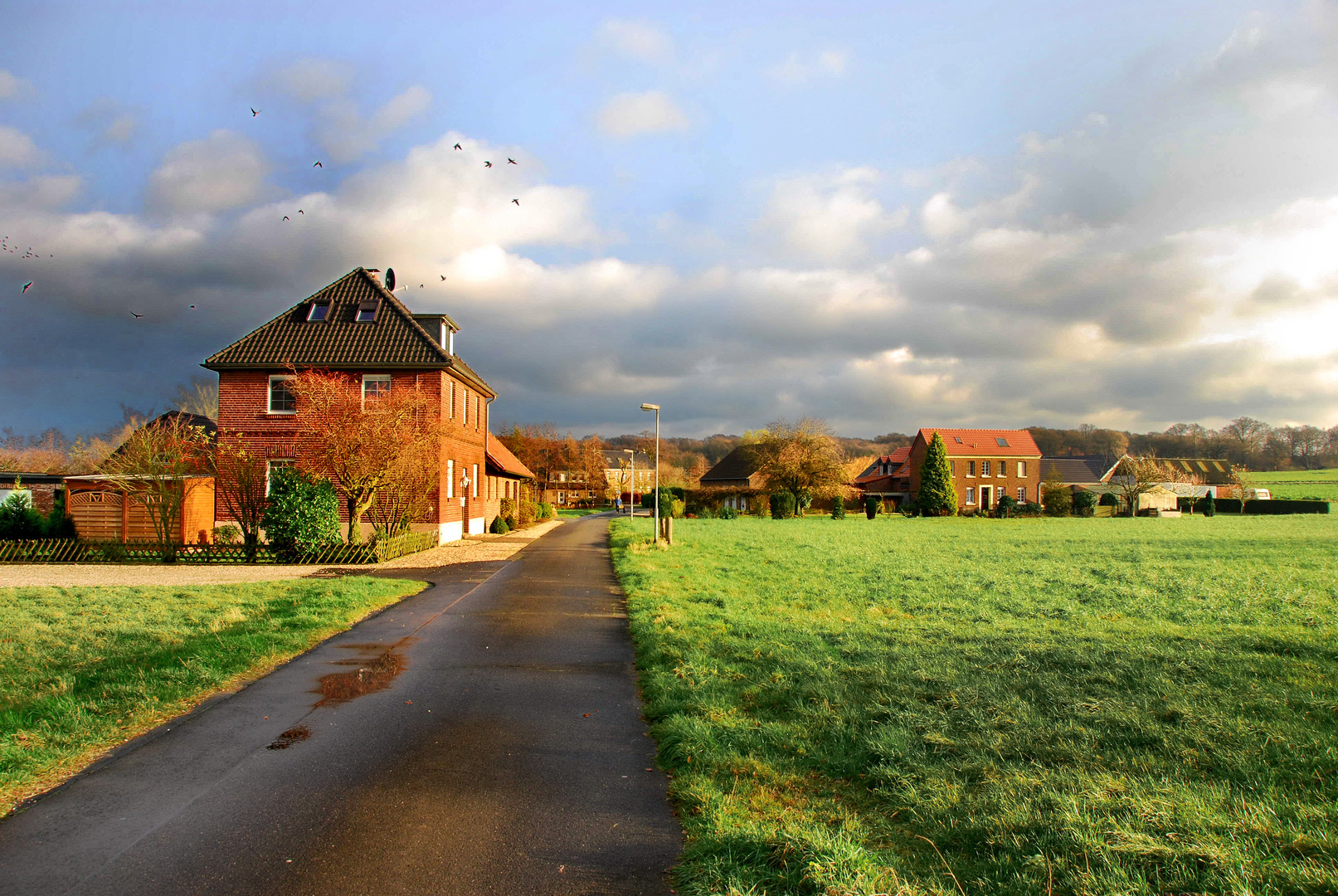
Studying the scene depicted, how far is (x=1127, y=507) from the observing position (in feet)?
211

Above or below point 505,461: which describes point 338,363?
above

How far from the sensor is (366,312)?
88.7 ft

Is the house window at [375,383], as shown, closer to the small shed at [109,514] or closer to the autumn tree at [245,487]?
the autumn tree at [245,487]

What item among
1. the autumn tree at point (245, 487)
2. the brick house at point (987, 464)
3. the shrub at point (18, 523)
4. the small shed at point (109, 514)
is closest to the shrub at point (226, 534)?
the small shed at point (109, 514)

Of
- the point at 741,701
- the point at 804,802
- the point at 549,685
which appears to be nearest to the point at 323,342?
the point at 549,685

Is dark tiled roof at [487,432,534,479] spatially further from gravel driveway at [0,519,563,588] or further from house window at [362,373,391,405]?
gravel driveway at [0,519,563,588]

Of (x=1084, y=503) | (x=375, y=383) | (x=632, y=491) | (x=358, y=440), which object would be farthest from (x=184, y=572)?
(x=1084, y=503)

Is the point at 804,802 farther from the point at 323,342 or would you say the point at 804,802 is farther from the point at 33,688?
the point at 323,342

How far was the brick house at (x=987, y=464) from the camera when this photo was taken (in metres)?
72.1

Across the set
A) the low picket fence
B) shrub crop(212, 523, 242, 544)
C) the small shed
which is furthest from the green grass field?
the small shed

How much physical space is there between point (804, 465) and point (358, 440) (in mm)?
43090

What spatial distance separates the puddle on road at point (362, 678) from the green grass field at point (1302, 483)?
94038 millimetres

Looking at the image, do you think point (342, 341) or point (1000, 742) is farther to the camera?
point (342, 341)

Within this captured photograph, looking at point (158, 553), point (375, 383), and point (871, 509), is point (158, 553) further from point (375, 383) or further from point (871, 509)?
point (871, 509)
